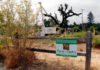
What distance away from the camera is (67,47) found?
13.5ft

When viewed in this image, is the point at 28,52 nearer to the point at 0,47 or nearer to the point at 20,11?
the point at 0,47

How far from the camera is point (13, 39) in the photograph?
15.7ft

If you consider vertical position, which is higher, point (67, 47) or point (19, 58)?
point (67, 47)

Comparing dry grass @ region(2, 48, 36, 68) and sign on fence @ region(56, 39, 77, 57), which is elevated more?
sign on fence @ region(56, 39, 77, 57)

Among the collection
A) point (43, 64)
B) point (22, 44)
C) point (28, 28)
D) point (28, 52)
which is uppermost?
point (28, 28)

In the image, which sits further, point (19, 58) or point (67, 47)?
point (19, 58)

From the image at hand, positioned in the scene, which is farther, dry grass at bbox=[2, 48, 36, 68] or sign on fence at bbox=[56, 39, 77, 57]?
dry grass at bbox=[2, 48, 36, 68]

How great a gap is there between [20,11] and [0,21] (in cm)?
92

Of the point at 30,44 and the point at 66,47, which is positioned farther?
the point at 30,44

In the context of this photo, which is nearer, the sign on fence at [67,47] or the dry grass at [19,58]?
the sign on fence at [67,47]

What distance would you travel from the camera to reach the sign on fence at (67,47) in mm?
4051

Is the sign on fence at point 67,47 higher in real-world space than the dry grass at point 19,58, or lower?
higher

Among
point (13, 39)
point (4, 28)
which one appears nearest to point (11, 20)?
point (4, 28)

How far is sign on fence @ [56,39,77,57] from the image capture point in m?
4.05
